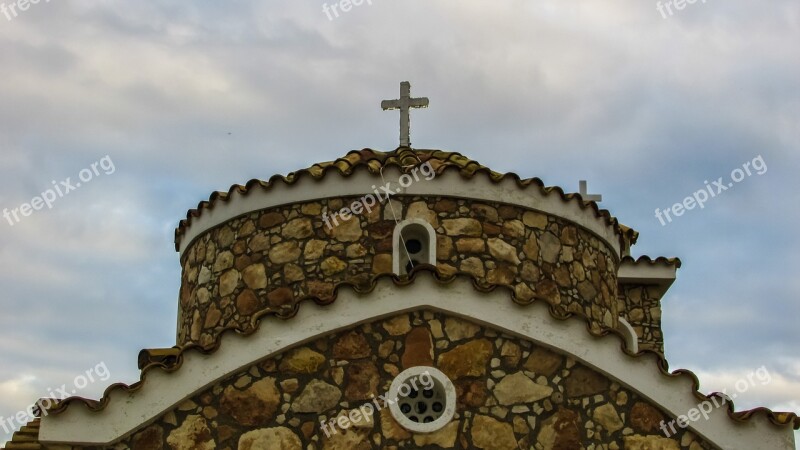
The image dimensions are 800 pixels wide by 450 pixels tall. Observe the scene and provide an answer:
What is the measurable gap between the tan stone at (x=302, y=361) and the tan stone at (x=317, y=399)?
161 mm

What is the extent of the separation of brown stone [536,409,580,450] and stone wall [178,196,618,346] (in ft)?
8.51

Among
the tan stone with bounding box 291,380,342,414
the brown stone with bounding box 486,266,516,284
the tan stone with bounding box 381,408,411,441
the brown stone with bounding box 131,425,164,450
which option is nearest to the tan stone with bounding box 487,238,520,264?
the brown stone with bounding box 486,266,516,284

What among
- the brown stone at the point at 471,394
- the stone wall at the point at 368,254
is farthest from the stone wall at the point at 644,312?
the brown stone at the point at 471,394

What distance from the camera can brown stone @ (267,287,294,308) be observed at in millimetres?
10805

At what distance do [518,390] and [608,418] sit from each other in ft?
2.68

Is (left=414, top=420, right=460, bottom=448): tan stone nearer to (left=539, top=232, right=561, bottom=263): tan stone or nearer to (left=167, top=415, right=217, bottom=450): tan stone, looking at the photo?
(left=167, top=415, right=217, bottom=450): tan stone

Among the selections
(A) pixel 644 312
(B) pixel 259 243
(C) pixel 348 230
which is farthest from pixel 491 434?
(A) pixel 644 312

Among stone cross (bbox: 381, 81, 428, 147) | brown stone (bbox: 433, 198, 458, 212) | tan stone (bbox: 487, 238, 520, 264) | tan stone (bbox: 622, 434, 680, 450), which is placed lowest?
tan stone (bbox: 622, 434, 680, 450)

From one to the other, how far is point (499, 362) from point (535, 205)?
342 cm

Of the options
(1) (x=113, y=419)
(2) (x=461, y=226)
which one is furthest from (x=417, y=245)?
(1) (x=113, y=419)

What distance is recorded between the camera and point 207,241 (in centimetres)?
1193

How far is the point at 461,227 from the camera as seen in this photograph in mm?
10906

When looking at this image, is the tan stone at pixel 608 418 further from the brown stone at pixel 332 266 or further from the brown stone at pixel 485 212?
the brown stone at pixel 332 266

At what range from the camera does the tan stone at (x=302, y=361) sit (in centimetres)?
823
